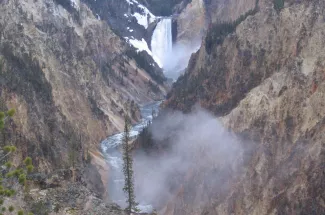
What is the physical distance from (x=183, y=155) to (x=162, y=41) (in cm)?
10482

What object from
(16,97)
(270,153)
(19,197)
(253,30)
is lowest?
(19,197)

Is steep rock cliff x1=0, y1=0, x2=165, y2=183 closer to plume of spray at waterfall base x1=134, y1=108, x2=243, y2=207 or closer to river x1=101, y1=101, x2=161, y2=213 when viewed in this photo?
river x1=101, y1=101, x2=161, y2=213

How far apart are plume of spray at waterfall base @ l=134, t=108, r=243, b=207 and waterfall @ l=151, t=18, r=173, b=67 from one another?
90.7 meters

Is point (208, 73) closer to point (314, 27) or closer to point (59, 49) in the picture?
point (314, 27)

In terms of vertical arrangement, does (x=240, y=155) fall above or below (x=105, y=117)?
below

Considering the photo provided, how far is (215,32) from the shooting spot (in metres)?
78.6

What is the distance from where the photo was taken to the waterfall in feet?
515

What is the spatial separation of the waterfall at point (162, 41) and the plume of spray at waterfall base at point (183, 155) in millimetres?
90729

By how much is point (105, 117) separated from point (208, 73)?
1110 inches

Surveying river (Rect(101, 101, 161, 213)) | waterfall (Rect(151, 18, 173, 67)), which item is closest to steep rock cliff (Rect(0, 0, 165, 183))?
river (Rect(101, 101, 161, 213))

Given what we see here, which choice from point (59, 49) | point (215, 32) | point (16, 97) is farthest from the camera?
point (59, 49)

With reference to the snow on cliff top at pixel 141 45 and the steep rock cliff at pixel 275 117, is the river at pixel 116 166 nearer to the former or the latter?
the steep rock cliff at pixel 275 117

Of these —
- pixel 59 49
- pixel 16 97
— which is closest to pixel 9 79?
pixel 16 97

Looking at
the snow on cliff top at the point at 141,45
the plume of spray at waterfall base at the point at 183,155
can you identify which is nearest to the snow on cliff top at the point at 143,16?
the snow on cliff top at the point at 141,45
